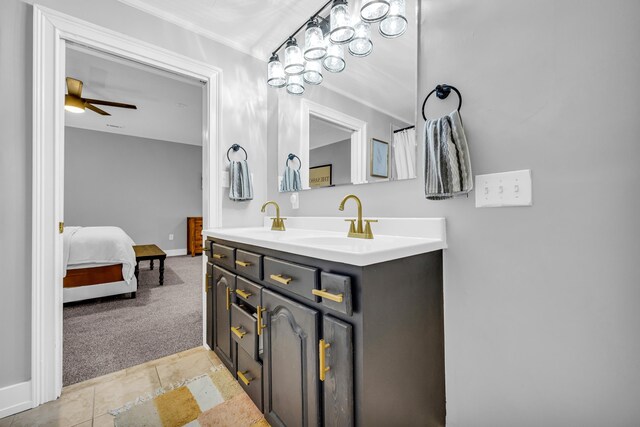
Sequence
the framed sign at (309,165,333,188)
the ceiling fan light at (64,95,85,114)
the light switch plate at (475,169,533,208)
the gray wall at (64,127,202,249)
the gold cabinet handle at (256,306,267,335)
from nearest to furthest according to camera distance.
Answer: the light switch plate at (475,169,533,208) < the gold cabinet handle at (256,306,267,335) < the framed sign at (309,165,333,188) < the ceiling fan light at (64,95,85,114) < the gray wall at (64,127,202,249)

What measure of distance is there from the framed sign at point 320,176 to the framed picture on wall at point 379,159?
341 mm

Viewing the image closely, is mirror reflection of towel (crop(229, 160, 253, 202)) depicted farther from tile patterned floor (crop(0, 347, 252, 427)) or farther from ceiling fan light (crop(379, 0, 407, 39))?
ceiling fan light (crop(379, 0, 407, 39))

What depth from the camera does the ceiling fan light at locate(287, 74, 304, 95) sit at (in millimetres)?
1897

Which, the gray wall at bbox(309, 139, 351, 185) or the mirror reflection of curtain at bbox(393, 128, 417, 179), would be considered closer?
the mirror reflection of curtain at bbox(393, 128, 417, 179)

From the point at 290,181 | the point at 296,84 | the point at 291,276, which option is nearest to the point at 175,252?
the point at 290,181

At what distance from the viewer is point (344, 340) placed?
82 centimetres

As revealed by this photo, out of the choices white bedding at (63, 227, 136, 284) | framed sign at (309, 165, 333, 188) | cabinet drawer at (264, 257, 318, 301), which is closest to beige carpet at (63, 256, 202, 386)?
white bedding at (63, 227, 136, 284)

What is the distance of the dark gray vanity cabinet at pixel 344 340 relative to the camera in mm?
812

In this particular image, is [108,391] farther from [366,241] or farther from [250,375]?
[366,241]

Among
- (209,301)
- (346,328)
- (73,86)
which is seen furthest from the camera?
(73,86)

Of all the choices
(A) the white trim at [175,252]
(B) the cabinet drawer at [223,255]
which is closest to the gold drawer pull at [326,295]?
(B) the cabinet drawer at [223,255]

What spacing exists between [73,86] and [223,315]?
2.88 m

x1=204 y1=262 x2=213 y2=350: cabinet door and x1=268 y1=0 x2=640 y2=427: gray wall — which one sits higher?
x1=268 y1=0 x2=640 y2=427: gray wall

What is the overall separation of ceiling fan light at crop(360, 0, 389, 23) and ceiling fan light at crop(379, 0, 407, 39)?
0.02 meters
